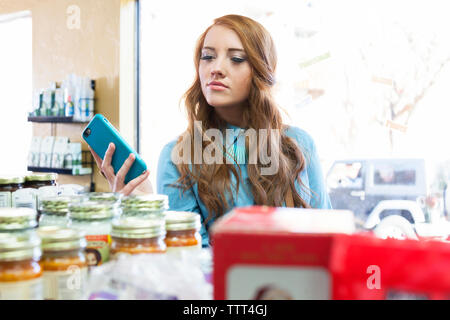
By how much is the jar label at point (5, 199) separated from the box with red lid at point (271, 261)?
725 mm

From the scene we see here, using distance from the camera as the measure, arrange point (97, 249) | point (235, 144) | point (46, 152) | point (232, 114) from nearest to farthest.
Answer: point (97, 249) → point (235, 144) → point (232, 114) → point (46, 152)

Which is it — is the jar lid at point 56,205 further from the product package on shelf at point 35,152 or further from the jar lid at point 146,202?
the product package on shelf at point 35,152

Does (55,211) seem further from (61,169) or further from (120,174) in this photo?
(61,169)

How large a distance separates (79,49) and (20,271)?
12.9 ft

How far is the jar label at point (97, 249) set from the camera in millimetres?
741

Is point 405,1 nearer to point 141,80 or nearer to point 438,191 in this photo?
point 438,191

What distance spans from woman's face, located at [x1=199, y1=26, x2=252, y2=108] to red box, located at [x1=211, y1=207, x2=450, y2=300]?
119 cm

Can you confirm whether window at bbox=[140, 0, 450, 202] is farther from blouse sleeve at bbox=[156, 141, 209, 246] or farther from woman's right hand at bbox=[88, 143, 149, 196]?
woman's right hand at bbox=[88, 143, 149, 196]

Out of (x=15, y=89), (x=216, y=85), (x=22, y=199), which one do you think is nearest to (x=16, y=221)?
(x=22, y=199)

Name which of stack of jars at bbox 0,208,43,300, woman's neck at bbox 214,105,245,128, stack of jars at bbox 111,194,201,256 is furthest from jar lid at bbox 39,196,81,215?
woman's neck at bbox 214,105,245,128

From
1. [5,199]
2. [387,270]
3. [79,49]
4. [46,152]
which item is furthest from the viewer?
[79,49]

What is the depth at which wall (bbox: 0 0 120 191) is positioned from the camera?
157 inches

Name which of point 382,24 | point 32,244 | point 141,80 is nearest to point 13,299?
point 32,244

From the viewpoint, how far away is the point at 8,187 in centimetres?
111
